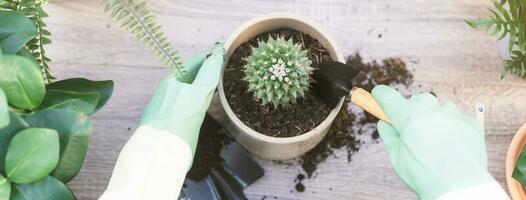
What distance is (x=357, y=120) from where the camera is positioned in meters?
1.14

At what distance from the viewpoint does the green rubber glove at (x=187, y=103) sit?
92 centimetres

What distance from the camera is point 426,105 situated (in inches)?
36.2

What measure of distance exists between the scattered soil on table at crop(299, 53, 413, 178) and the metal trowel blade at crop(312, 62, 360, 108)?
156 millimetres

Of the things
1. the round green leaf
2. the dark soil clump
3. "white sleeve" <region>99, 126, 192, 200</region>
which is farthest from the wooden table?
the round green leaf

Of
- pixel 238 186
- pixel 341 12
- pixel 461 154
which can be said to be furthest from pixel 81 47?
pixel 461 154

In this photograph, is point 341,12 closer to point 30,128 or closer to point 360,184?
point 360,184

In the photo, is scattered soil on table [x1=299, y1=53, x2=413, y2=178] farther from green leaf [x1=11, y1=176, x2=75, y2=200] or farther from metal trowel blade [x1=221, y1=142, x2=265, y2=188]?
green leaf [x1=11, y1=176, x2=75, y2=200]

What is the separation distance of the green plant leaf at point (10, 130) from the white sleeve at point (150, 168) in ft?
0.47

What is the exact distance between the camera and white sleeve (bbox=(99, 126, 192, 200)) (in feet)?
2.83

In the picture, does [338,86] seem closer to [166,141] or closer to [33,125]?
[166,141]

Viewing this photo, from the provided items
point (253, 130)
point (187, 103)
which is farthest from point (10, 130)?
point (253, 130)

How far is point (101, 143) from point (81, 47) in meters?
0.19

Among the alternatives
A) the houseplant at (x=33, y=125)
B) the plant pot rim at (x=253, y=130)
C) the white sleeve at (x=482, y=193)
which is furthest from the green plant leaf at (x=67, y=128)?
the white sleeve at (x=482, y=193)

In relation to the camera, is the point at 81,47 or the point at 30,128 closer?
the point at 30,128
